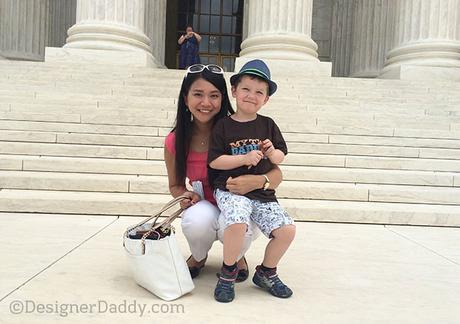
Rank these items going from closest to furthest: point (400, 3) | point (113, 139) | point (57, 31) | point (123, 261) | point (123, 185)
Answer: point (123, 261)
point (123, 185)
point (113, 139)
point (400, 3)
point (57, 31)

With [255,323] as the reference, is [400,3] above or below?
above

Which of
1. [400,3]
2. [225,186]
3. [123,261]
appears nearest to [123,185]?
[123,261]

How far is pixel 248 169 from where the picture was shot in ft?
8.90

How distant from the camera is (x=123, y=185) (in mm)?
5562

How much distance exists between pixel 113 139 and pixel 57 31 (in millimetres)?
13785

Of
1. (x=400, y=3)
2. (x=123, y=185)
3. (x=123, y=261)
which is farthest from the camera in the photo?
(x=400, y=3)

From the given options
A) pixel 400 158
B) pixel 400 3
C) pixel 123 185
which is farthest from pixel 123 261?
pixel 400 3

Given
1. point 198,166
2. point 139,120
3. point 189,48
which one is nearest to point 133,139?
point 139,120

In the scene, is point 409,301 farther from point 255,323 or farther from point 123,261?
point 123,261

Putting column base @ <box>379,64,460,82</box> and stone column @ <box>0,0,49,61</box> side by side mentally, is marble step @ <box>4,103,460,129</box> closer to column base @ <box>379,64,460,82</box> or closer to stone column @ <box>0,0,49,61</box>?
column base @ <box>379,64,460,82</box>

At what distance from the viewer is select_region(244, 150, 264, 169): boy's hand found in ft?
8.33

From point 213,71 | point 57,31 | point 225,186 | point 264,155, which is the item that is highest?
point 57,31

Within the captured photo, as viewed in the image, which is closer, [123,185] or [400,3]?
[123,185]

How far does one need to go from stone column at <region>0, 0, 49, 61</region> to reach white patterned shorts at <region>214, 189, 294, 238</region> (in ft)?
51.3
